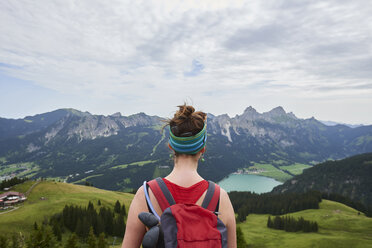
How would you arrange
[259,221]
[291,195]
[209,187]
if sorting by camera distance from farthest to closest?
[291,195] < [259,221] < [209,187]

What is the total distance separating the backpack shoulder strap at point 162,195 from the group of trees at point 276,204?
144770mm

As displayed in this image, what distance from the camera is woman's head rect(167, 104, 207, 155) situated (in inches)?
136

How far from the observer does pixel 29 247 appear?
135ft

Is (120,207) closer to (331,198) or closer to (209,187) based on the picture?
(209,187)

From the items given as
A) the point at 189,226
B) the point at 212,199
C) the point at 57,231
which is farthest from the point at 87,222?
the point at 189,226

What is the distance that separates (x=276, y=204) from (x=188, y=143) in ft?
543

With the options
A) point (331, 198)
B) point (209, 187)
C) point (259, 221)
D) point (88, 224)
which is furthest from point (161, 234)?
point (331, 198)

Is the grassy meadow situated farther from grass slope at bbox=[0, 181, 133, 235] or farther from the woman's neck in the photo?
the woman's neck

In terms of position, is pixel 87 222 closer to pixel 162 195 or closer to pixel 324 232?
pixel 162 195

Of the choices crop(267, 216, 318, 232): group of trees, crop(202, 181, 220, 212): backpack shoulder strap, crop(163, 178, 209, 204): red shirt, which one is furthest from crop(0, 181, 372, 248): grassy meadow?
crop(202, 181, 220, 212): backpack shoulder strap

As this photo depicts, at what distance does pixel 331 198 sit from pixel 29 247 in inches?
7403

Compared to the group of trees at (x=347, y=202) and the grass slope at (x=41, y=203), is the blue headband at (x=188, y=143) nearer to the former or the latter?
the grass slope at (x=41, y=203)

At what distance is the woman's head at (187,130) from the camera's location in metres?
3.46

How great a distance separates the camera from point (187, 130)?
3477 millimetres
